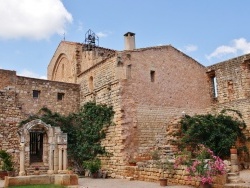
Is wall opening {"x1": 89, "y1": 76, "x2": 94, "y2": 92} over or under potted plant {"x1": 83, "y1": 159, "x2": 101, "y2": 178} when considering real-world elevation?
over

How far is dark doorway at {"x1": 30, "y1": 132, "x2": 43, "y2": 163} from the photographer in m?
19.3

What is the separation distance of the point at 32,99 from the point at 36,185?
7.55 m

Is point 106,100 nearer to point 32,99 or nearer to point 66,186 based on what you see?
point 32,99

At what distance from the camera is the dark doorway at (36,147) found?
19328mm

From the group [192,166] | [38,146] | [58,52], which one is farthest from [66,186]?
[58,52]

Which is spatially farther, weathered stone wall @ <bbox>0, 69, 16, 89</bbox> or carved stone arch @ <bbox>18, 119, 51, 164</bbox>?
weathered stone wall @ <bbox>0, 69, 16, 89</bbox>

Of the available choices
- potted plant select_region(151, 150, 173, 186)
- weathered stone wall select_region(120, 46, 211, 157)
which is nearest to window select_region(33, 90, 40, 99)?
weathered stone wall select_region(120, 46, 211, 157)

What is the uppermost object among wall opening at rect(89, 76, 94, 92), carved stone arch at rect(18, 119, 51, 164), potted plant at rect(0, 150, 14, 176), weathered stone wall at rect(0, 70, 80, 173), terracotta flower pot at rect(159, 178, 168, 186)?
wall opening at rect(89, 76, 94, 92)

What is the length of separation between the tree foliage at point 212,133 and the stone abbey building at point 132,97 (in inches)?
38.9

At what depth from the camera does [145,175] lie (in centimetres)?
1485

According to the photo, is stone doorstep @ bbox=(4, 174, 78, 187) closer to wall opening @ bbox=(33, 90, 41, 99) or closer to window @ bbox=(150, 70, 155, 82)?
wall opening @ bbox=(33, 90, 41, 99)

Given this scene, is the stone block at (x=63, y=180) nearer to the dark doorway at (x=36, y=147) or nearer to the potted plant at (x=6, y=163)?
the potted plant at (x=6, y=163)

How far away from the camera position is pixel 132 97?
56.0 feet

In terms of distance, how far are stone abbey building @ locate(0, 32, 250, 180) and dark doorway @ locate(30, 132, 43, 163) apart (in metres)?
0.07
